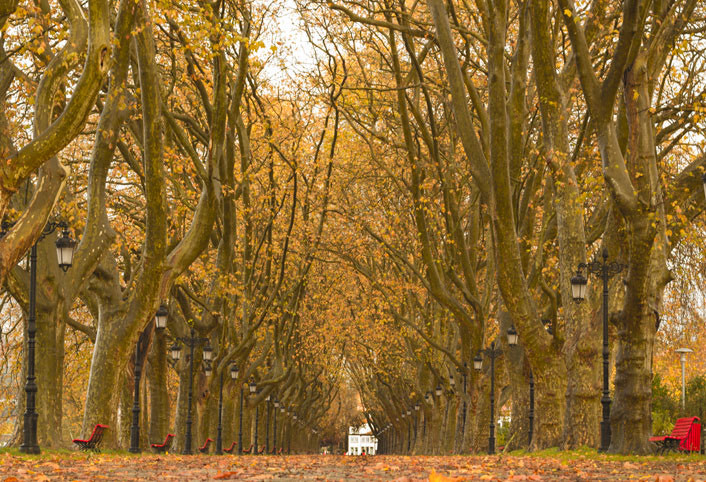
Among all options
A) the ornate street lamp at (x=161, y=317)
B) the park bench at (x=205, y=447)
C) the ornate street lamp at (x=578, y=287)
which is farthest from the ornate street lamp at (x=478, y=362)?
the park bench at (x=205, y=447)

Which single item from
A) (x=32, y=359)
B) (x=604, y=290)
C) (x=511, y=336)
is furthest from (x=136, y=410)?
(x=604, y=290)

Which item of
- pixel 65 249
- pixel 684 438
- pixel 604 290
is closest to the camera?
pixel 65 249

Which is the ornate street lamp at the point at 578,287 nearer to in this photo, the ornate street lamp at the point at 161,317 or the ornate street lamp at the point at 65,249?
Answer: the ornate street lamp at the point at 65,249

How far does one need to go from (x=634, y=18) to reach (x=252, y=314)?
16.2m

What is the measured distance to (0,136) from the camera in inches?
494

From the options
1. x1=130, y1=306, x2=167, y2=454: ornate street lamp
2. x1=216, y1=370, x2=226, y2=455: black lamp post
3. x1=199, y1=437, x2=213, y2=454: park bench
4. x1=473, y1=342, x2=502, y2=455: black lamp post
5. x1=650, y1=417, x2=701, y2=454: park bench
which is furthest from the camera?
x1=216, y1=370, x2=226, y2=455: black lamp post

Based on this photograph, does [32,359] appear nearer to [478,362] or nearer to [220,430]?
[478,362]

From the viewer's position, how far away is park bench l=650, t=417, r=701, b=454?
15508mm

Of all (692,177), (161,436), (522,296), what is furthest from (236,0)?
(161,436)

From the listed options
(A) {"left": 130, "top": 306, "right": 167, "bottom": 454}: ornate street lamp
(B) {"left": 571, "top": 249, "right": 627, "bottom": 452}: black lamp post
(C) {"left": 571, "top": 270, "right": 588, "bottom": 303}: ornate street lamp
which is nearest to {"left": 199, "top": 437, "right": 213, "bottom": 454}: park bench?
(A) {"left": 130, "top": 306, "right": 167, "bottom": 454}: ornate street lamp

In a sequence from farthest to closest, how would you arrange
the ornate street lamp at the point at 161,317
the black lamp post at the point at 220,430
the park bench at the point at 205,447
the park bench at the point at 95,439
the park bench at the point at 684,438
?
the black lamp post at the point at 220,430
the park bench at the point at 205,447
the ornate street lamp at the point at 161,317
the park bench at the point at 684,438
the park bench at the point at 95,439

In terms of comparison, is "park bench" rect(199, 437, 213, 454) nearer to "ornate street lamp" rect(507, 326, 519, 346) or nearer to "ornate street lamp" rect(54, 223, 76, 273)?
"ornate street lamp" rect(507, 326, 519, 346)

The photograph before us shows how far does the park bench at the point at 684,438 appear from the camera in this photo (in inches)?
611

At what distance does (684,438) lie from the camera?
15398 mm
